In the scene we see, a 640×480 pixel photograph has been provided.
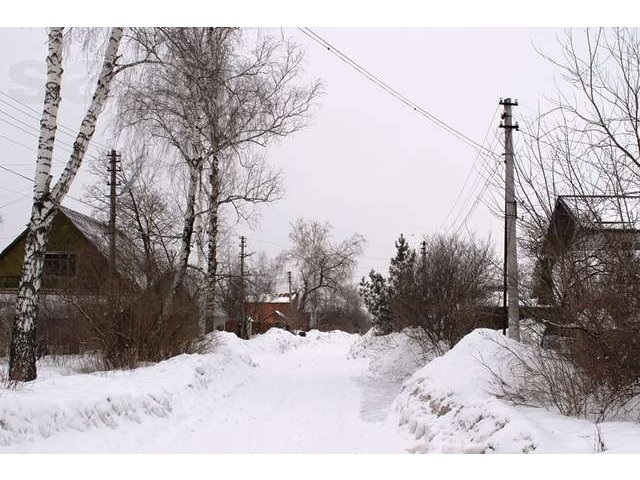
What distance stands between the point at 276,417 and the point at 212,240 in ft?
34.4

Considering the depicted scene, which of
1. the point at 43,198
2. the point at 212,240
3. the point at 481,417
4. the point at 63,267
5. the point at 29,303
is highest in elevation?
the point at 212,240

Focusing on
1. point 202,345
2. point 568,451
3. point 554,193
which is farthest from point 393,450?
point 202,345

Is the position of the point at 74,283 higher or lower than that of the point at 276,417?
higher

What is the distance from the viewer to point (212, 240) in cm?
1880

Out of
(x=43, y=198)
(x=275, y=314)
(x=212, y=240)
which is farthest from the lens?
(x=275, y=314)

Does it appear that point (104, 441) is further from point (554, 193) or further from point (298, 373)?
point (298, 373)

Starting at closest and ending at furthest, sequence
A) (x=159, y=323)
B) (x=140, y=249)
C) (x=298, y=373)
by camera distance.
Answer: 1. (x=159, y=323)
2. (x=140, y=249)
3. (x=298, y=373)

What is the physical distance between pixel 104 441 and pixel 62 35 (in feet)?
21.8

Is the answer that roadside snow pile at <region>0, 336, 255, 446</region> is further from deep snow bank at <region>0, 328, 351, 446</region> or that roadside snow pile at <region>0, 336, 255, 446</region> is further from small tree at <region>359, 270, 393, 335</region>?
small tree at <region>359, 270, 393, 335</region>

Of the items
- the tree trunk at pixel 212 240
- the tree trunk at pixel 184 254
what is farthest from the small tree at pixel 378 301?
the tree trunk at pixel 184 254

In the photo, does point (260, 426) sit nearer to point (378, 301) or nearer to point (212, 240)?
point (212, 240)

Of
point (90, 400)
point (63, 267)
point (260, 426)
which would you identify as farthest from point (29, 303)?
point (63, 267)

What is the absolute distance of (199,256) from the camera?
2005 centimetres

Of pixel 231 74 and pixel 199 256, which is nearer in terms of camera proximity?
pixel 231 74
